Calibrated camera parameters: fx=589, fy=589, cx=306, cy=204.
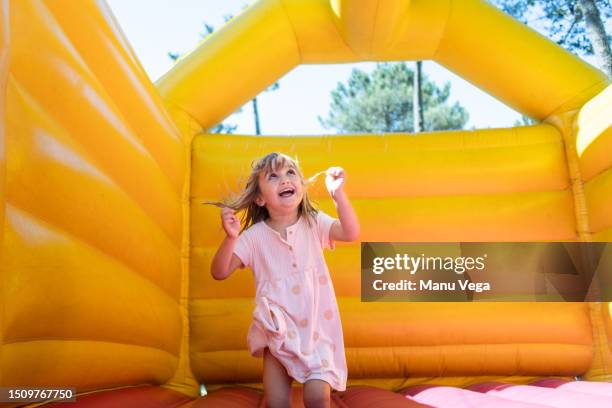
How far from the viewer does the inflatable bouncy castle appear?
1.27 m

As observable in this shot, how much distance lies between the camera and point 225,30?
229 centimetres

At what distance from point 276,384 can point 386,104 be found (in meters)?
8.54

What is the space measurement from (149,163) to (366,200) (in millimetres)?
850

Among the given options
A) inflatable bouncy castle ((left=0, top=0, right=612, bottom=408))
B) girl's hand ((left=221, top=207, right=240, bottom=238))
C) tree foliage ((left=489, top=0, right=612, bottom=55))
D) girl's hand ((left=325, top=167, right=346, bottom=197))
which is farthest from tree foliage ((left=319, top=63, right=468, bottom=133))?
girl's hand ((left=221, top=207, right=240, bottom=238))

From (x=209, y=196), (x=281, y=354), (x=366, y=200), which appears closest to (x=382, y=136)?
(x=366, y=200)

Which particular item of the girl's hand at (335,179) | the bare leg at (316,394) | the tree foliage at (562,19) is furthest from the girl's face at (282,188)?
the tree foliage at (562,19)

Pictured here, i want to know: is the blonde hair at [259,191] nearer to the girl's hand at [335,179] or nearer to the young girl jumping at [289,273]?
the young girl jumping at [289,273]

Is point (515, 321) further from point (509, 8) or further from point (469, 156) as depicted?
point (509, 8)

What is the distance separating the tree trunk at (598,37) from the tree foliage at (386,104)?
263 inches

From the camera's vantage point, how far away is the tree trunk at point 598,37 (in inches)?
93.4

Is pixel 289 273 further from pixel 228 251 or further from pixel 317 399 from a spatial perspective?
pixel 317 399

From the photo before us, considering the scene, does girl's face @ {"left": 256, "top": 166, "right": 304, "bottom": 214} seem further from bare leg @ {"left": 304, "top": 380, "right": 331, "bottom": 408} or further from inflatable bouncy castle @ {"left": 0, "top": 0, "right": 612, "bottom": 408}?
bare leg @ {"left": 304, "top": 380, "right": 331, "bottom": 408}

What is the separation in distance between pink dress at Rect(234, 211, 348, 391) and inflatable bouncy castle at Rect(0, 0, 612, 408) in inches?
7.0

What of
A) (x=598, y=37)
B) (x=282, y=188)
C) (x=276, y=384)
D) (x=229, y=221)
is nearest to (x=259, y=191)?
(x=282, y=188)
